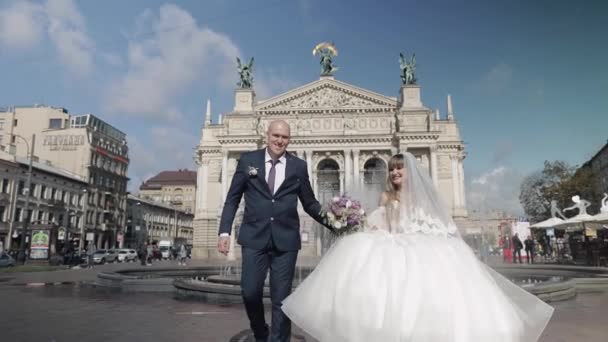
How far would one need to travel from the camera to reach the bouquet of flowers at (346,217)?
168 inches

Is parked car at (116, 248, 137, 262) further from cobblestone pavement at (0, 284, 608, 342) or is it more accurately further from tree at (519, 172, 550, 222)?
tree at (519, 172, 550, 222)

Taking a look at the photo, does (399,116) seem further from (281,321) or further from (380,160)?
(281,321)

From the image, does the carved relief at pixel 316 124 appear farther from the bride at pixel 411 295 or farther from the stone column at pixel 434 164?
the bride at pixel 411 295

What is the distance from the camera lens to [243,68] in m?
53.8

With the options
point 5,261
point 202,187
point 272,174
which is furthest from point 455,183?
point 272,174

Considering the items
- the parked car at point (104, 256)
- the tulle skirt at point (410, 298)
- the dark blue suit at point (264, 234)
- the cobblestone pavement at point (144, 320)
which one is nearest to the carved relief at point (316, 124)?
the parked car at point (104, 256)

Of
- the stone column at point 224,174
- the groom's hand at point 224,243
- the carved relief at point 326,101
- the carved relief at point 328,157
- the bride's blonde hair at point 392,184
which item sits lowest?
the groom's hand at point 224,243

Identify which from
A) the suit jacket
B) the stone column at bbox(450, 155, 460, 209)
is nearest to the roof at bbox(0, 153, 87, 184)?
the stone column at bbox(450, 155, 460, 209)

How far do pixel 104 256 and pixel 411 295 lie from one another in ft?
142

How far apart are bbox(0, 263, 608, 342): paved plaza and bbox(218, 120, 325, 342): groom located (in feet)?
5.16

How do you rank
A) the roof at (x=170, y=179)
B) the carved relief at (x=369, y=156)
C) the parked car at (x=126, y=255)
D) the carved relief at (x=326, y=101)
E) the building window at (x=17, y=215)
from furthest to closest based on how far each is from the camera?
1. the roof at (x=170, y=179)
2. the carved relief at (x=326, y=101)
3. the carved relief at (x=369, y=156)
4. the building window at (x=17, y=215)
5. the parked car at (x=126, y=255)

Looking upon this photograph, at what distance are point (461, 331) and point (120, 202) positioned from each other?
243 feet

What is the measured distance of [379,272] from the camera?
3643 mm

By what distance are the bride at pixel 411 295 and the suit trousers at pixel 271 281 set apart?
1.05 feet
